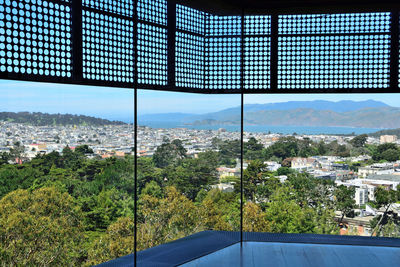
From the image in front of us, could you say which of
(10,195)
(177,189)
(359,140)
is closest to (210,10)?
(10,195)

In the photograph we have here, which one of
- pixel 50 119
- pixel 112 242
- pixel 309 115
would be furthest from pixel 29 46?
pixel 309 115

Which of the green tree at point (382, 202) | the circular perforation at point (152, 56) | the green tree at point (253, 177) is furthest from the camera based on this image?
the green tree at point (253, 177)

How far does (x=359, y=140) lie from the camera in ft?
61.2

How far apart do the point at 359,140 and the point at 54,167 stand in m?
13.4

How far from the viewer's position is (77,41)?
2.92m

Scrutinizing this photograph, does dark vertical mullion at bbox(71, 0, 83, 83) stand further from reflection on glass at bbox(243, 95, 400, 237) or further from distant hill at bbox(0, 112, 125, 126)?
distant hill at bbox(0, 112, 125, 126)

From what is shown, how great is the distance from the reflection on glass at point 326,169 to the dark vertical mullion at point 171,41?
12045 mm

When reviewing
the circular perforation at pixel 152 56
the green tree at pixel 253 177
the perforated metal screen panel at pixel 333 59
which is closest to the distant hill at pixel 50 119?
the green tree at pixel 253 177

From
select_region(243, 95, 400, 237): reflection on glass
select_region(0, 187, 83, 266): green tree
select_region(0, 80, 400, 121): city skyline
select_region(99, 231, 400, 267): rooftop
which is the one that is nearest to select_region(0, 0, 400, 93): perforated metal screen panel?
select_region(99, 231, 400, 267): rooftop

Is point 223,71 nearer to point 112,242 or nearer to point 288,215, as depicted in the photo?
point 112,242

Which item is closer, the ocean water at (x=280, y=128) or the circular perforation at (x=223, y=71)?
the circular perforation at (x=223, y=71)

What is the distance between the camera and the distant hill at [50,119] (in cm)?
1605

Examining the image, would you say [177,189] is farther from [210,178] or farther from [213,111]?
[213,111]

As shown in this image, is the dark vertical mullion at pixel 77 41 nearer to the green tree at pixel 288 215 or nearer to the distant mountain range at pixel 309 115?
the green tree at pixel 288 215
